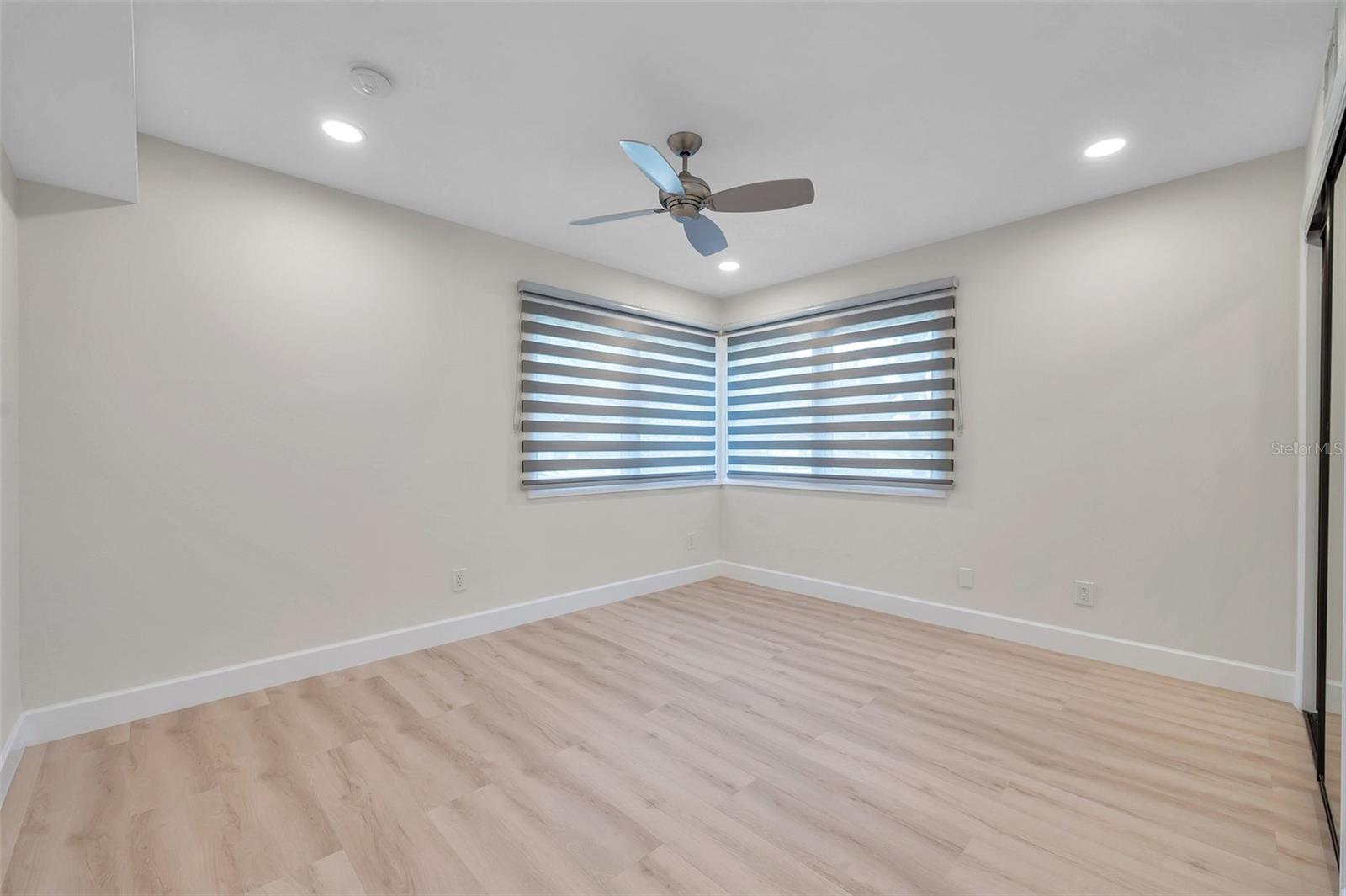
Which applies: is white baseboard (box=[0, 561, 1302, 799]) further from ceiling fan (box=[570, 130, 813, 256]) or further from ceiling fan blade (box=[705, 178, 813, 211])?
ceiling fan blade (box=[705, 178, 813, 211])

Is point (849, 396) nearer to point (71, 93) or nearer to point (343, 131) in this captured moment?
point (343, 131)

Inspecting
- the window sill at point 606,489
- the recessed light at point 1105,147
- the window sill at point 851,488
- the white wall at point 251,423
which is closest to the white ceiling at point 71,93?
the white wall at point 251,423

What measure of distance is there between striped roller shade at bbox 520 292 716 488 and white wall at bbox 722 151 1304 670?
1.75m

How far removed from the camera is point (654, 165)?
219 cm

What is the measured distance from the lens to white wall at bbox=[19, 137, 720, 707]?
234 centimetres

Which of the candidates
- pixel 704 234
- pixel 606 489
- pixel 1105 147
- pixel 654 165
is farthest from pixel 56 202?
pixel 1105 147

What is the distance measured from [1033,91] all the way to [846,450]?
2520 millimetres

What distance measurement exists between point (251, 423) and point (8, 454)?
0.78 meters

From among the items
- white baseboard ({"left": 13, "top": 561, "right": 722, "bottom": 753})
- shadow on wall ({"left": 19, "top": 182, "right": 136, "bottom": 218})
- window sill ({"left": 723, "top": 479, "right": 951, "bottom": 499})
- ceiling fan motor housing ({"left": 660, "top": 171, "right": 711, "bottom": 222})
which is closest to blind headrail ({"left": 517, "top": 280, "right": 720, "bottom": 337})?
window sill ({"left": 723, "top": 479, "right": 951, "bottom": 499})

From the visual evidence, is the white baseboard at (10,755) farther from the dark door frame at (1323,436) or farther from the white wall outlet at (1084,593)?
the white wall outlet at (1084,593)

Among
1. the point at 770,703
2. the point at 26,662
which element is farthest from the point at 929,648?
the point at 26,662

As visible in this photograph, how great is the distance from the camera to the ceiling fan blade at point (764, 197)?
7.50ft

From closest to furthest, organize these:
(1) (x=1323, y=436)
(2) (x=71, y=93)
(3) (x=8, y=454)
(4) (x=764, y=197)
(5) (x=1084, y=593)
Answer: (2) (x=71, y=93) → (3) (x=8, y=454) → (1) (x=1323, y=436) → (4) (x=764, y=197) → (5) (x=1084, y=593)

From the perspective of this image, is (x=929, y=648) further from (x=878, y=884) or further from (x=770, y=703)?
(x=878, y=884)
